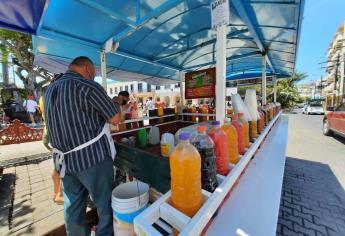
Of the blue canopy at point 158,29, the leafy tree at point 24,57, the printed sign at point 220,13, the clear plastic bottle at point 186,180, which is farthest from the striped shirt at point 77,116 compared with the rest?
the leafy tree at point 24,57

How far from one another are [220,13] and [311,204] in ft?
10.6

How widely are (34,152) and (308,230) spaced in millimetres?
7115

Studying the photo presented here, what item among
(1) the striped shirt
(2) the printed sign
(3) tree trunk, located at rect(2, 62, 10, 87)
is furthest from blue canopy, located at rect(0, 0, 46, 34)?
(3) tree trunk, located at rect(2, 62, 10, 87)

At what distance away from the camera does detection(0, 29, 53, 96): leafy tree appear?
11586 mm

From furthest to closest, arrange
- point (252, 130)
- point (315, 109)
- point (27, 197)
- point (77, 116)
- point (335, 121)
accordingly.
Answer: point (315, 109) < point (335, 121) < point (27, 197) < point (252, 130) < point (77, 116)

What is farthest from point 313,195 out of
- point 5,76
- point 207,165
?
point 5,76

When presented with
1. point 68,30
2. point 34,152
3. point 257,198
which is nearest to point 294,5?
point 257,198

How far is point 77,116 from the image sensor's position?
53.8 inches

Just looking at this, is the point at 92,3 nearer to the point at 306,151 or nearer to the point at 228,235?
the point at 228,235

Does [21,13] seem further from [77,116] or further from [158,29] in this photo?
[158,29]

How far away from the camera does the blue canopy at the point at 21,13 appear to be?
5.61 feet

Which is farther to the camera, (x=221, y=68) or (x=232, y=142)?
(x=221, y=68)

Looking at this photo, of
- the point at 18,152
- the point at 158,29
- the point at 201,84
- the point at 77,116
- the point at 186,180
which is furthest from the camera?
the point at 18,152

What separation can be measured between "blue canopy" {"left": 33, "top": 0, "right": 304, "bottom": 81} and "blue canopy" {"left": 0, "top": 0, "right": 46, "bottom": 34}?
330 millimetres
